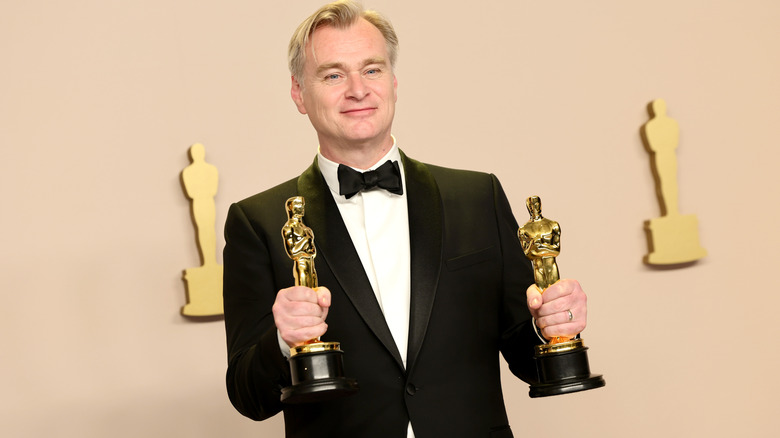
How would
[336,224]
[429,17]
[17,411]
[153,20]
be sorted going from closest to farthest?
[336,224] → [17,411] → [153,20] → [429,17]

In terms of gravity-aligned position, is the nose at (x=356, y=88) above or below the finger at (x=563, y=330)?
above

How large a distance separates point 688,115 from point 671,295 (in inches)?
31.6

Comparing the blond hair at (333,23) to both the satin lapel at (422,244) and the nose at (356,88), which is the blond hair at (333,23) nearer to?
the nose at (356,88)

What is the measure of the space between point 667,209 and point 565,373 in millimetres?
2214

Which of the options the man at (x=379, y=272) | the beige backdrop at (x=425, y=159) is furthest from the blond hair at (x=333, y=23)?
the beige backdrop at (x=425, y=159)

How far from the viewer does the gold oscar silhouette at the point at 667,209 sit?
3949 mm

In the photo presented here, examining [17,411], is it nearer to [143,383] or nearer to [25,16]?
[143,383]

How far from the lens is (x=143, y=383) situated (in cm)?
343

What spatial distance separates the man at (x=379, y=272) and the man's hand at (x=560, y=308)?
22 millimetres

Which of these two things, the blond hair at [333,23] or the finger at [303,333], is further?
the blond hair at [333,23]

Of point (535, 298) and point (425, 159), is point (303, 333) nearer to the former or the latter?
point (535, 298)

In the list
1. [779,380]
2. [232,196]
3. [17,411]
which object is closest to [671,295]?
[779,380]

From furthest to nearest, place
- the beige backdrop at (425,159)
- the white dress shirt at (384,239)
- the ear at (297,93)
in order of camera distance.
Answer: the beige backdrop at (425,159) → the ear at (297,93) → the white dress shirt at (384,239)

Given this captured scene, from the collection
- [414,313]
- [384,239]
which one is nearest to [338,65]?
[384,239]
